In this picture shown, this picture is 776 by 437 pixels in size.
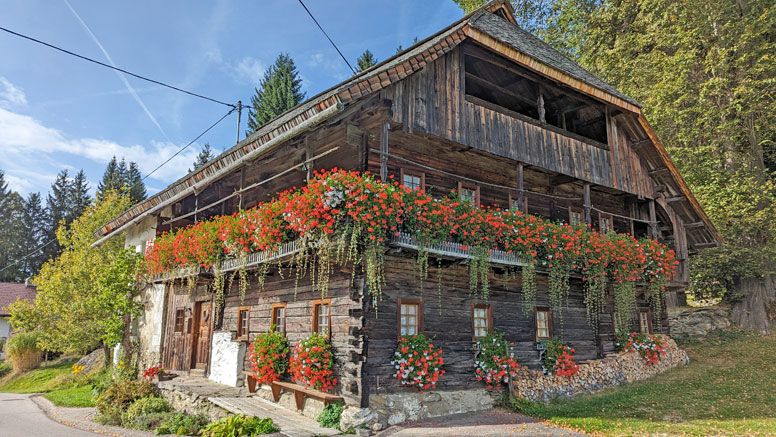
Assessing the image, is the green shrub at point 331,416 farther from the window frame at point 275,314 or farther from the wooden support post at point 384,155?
the wooden support post at point 384,155

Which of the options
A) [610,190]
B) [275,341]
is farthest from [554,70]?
[275,341]

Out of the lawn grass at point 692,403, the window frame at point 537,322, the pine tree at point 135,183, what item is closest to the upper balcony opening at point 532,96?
the window frame at point 537,322

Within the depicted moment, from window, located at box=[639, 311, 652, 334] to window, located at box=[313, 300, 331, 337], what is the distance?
11.4 meters

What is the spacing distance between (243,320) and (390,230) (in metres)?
6.39

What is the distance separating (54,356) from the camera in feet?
100

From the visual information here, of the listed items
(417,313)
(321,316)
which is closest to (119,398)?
(321,316)

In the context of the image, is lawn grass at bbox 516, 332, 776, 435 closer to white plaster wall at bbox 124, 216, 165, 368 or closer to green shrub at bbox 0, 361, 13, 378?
white plaster wall at bbox 124, 216, 165, 368

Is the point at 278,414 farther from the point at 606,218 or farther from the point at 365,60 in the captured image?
the point at 365,60

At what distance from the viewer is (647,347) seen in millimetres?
15492

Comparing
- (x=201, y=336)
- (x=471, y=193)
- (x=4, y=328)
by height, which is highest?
(x=471, y=193)

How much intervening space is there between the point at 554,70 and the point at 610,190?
197 inches

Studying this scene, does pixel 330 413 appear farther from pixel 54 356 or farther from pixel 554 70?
pixel 54 356

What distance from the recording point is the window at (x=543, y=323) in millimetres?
13549

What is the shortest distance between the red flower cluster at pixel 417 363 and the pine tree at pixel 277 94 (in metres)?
30.9
